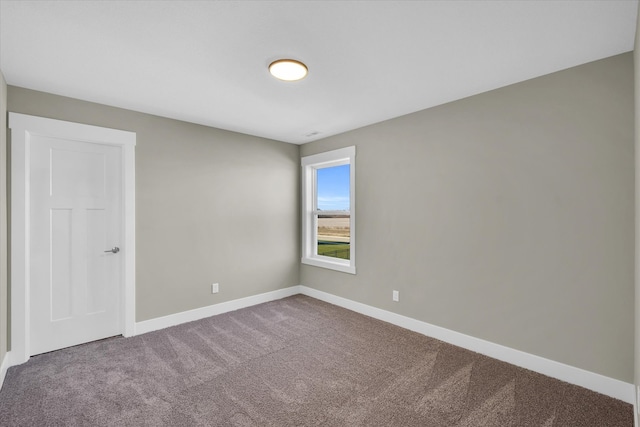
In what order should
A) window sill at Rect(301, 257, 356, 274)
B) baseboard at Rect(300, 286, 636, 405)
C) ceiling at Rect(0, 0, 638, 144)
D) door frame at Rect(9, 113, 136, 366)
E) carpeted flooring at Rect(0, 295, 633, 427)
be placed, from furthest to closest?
window sill at Rect(301, 257, 356, 274)
door frame at Rect(9, 113, 136, 366)
baseboard at Rect(300, 286, 636, 405)
carpeted flooring at Rect(0, 295, 633, 427)
ceiling at Rect(0, 0, 638, 144)

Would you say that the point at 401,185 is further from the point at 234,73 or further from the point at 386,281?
the point at 234,73

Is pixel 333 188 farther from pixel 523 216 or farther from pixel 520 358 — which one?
pixel 520 358

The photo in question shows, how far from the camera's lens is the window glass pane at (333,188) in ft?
14.7

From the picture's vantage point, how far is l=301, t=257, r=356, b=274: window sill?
4.12 meters

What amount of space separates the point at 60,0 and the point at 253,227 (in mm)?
3098

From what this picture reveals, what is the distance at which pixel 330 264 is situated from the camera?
439 cm

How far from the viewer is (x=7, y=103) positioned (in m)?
2.63

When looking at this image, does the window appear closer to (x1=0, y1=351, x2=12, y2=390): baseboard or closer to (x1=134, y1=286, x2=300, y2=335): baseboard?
(x1=134, y1=286, x2=300, y2=335): baseboard

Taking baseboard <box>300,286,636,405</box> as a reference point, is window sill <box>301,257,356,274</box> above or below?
above

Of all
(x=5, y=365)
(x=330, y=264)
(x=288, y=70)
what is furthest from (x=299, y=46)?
(x=5, y=365)

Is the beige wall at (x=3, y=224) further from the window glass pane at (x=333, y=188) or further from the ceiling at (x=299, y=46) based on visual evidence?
the window glass pane at (x=333, y=188)

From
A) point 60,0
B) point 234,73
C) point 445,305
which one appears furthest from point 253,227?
point 60,0

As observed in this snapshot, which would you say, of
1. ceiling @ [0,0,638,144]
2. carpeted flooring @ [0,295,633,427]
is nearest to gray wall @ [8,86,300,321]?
ceiling @ [0,0,638,144]

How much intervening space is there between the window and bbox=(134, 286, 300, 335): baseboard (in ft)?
2.14
